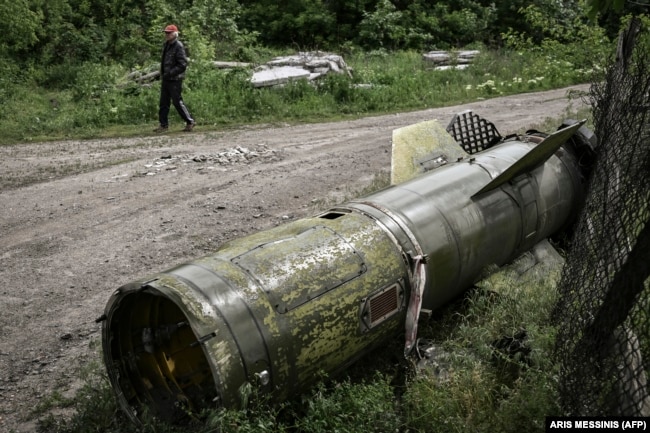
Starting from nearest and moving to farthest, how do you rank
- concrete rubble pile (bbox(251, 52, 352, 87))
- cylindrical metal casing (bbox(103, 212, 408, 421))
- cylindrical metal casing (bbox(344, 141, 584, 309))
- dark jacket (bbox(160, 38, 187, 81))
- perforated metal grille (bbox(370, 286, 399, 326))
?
cylindrical metal casing (bbox(103, 212, 408, 421)) → perforated metal grille (bbox(370, 286, 399, 326)) → cylindrical metal casing (bbox(344, 141, 584, 309)) → dark jacket (bbox(160, 38, 187, 81)) → concrete rubble pile (bbox(251, 52, 352, 87))

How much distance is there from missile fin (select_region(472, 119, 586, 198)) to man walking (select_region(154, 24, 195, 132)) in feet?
26.6

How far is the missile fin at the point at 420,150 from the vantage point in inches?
248

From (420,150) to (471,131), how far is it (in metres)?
1.25

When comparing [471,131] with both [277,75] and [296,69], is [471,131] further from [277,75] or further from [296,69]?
[296,69]

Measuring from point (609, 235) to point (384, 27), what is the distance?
63.3 feet

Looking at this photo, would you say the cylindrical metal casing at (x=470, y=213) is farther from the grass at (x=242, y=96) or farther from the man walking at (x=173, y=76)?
the grass at (x=242, y=96)

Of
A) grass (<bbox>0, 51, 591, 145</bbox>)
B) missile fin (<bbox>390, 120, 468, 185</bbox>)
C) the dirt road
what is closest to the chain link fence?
missile fin (<bbox>390, 120, 468, 185</bbox>)

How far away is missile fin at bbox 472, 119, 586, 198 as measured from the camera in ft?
17.6

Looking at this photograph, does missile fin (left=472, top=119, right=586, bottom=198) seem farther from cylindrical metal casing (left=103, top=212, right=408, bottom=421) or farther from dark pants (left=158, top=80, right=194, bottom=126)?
dark pants (left=158, top=80, right=194, bottom=126)

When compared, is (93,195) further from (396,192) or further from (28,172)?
(396,192)

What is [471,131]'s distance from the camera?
290 inches

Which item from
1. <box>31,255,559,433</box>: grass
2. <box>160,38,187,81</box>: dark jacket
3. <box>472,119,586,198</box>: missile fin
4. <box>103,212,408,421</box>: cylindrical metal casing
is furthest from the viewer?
<box>160,38,187,81</box>: dark jacket

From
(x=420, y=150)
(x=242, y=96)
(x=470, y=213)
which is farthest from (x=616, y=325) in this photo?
(x=242, y=96)

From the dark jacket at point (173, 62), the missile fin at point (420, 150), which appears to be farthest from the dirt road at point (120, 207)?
the missile fin at point (420, 150)
